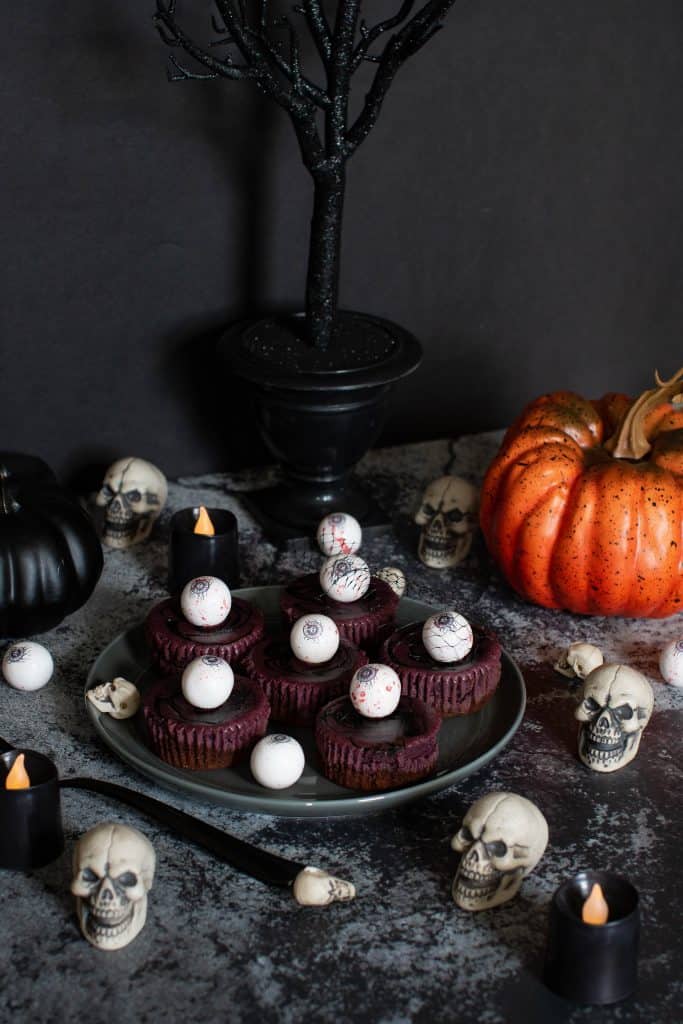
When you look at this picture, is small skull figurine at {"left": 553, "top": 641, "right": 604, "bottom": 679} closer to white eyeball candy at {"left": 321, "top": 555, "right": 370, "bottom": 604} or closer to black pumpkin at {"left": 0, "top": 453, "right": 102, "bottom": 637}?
white eyeball candy at {"left": 321, "top": 555, "right": 370, "bottom": 604}

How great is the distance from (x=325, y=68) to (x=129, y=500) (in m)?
0.56

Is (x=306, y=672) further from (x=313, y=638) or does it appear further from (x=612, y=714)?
(x=612, y=714)

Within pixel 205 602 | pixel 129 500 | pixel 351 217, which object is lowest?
pixel 129 500

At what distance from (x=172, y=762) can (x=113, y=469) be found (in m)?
0.54

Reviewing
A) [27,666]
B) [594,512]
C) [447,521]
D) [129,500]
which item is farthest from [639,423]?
[27,666]

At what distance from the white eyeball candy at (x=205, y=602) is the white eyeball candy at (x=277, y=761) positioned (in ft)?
0.53

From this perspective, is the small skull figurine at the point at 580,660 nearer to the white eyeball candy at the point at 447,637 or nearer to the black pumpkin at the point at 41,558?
the white eyeball candy at the point at 447,637

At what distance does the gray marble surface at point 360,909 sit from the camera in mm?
1019

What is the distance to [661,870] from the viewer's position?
1.17m

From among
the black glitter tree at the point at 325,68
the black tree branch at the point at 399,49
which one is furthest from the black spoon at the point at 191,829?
the black tree branch at the point at 399,49

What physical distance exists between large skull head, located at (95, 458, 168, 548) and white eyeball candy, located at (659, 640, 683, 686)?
649 millimetres

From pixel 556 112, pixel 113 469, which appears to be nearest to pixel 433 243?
pixel 556 112

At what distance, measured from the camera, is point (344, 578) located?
A: 1354 millimetres

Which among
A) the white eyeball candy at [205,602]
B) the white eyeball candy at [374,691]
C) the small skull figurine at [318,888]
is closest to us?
the small skull figurine at [318,888]
